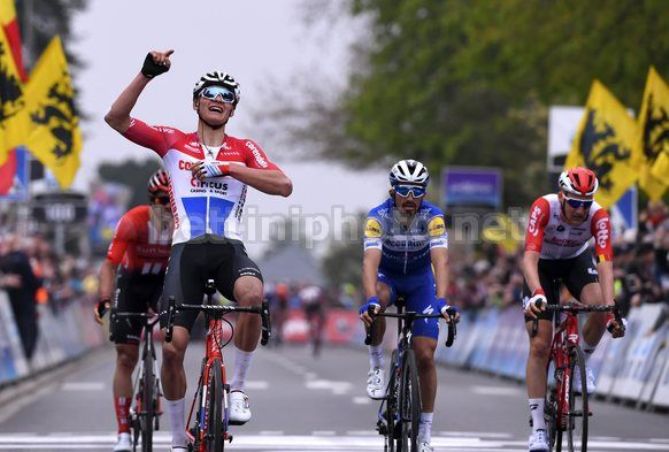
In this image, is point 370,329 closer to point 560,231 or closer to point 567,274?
point 560,231

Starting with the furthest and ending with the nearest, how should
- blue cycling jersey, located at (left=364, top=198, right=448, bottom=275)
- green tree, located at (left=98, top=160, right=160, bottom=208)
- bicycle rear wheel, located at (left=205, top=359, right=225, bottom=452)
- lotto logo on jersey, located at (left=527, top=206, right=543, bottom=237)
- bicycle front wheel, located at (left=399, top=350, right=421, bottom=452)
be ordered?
green tree, located at (left=98, top=160, right=160, bottom=208) → lotto logo on jersey, located at (left=527, top=206, right=543, bottom=237) → blue cycling jersey, located at (left=364, top=198, right=448, bottom=275) → bicycle front wheel, located at (left=399, top=350, right=421, bottom=452) → bicycle rear wheel, located at (left=205, top=359, right=225, bottom=452)

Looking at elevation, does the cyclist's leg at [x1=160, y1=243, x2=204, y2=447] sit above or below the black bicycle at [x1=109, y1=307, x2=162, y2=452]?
above

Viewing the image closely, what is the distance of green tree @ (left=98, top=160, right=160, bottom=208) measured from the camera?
528 ft

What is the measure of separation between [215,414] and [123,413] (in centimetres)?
291

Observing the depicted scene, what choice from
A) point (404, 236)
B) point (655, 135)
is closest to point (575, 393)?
point (404, 236)

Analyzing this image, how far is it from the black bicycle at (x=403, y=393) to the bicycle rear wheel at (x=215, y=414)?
167 centimetres

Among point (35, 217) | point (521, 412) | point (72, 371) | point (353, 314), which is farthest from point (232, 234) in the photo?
point (353, 314)

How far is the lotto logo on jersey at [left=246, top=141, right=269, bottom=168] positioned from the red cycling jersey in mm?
2294

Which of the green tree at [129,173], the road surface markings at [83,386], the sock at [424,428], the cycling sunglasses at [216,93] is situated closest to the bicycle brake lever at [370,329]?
the sock at [424,428]

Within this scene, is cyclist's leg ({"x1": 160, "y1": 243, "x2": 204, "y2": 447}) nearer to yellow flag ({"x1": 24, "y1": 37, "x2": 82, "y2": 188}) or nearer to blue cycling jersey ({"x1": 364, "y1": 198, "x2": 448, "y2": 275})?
blue cycling jersey ({"x1": 364, "y1": 198, "x2": 448, "y2": 275})

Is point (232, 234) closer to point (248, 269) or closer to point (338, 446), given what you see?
point (248, 269)

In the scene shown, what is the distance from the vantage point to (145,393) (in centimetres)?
1266

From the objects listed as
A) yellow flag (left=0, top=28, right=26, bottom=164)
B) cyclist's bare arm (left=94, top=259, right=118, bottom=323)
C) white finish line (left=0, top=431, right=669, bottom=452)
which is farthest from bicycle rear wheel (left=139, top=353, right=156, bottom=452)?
yellow flag (left=0, top=28, right=26, bottom=164)

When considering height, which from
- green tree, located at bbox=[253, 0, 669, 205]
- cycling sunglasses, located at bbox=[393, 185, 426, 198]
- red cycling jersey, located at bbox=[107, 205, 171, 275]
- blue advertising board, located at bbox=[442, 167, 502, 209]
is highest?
green tree, located at bbox=[253, 0, 669, 205]
